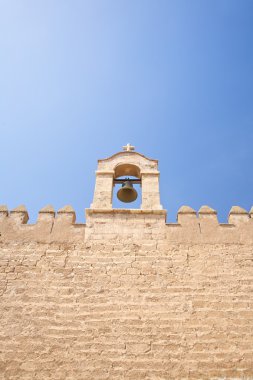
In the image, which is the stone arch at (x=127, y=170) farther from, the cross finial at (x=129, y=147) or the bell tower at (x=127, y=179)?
the cross finial at (x=129, y=147)

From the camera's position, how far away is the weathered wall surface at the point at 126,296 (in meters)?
4.23

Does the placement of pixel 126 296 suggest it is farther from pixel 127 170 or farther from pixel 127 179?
pixel 127 170

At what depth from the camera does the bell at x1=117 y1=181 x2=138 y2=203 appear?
7121mm

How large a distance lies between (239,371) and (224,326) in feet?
1.91

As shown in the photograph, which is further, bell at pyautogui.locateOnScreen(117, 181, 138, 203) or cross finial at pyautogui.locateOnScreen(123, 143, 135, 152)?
cross finial at pyautogui.locateOnScreen(123, 143, 135, 152)

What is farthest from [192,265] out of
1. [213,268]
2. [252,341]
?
[252,341]

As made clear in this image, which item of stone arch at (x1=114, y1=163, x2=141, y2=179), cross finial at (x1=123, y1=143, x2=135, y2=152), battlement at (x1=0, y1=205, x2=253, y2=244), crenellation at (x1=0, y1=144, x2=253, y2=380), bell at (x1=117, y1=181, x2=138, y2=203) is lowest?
crenellation at (x1=0, y1=144, x2=253, y2=380)

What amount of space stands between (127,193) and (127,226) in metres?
1.42

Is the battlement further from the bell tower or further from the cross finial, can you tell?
the cross finial

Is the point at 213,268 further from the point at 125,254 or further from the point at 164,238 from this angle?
the point at 125,254

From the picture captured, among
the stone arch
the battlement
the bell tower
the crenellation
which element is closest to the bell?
the bell tower

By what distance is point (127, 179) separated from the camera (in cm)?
728

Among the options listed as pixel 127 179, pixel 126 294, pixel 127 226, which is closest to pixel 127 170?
pixel 127 179

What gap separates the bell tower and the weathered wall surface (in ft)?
1.22
